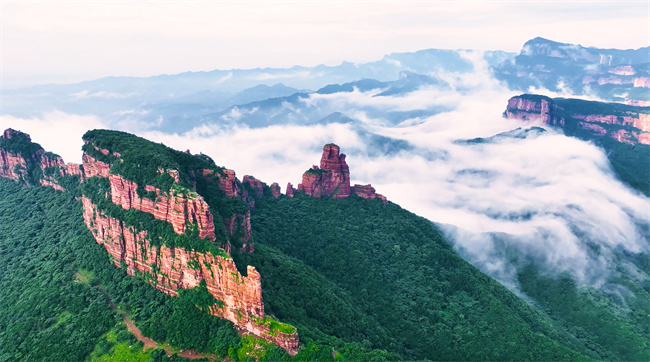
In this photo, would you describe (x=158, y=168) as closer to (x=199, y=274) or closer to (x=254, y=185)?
(x=199, y=274)

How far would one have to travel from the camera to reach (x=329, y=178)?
118 metres

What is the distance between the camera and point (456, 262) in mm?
99312

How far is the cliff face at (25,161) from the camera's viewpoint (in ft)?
317

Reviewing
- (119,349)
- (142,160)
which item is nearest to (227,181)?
(142,160)

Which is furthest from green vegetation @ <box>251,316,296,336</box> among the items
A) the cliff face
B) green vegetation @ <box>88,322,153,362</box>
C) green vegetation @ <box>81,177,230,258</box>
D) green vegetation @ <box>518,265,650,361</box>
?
green vegetation @ <box>518,265,650,361</box>

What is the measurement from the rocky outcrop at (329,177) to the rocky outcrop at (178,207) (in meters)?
54.6

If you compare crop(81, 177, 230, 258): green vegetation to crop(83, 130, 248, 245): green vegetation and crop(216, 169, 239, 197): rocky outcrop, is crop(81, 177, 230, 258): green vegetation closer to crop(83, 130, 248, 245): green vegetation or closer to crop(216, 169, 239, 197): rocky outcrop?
crop(83, 130, 248, 245): green vegetation

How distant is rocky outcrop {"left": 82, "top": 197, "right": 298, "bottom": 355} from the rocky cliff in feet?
178

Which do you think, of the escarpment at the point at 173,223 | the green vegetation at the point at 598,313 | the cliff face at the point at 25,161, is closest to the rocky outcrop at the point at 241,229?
the escarpment at the point at 173,223

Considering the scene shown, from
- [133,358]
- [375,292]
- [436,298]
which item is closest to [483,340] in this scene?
[436,298]

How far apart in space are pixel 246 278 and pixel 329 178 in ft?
202

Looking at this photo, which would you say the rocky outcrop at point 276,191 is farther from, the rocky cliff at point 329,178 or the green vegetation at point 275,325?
the green vegetation at point 275,325

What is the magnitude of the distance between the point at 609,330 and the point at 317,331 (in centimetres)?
7178

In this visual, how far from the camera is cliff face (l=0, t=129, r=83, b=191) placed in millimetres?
96625
